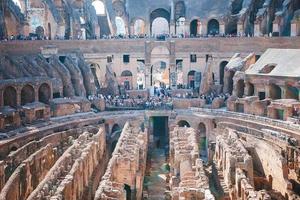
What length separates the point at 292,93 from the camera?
39469 millimetres

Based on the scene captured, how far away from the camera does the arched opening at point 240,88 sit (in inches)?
1730

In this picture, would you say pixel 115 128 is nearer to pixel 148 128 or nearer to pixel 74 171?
pixel 148 128

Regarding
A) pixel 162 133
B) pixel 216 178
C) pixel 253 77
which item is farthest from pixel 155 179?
pixel 253 77

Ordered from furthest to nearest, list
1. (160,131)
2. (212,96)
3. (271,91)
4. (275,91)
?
1. (212,96)
2. (160,131)
3. (275,91)
4. (271,91)

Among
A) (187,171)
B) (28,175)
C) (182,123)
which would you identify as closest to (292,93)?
(182,123)

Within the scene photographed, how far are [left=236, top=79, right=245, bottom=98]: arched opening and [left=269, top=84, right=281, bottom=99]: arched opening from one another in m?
3.60

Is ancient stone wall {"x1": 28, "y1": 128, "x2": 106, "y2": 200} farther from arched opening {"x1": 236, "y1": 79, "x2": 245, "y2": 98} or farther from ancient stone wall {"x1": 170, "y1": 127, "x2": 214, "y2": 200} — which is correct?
arched opening {"x1": 236, "y1": 79, "x2": 245, "y2": 98}

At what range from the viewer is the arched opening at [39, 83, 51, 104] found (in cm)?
4294

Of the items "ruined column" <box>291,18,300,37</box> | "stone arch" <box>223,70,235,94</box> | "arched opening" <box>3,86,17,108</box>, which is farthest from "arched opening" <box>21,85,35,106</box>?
"ruined column" <box>291,18,300,37</box>

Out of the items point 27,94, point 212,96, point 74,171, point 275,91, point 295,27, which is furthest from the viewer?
point 295,27

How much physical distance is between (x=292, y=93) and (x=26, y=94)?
2224 centimetres

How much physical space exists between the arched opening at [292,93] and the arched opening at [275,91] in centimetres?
188

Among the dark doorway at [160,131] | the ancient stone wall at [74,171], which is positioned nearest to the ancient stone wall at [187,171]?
the ancient stone wall at [74,171]

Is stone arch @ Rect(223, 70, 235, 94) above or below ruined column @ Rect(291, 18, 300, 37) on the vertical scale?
below
